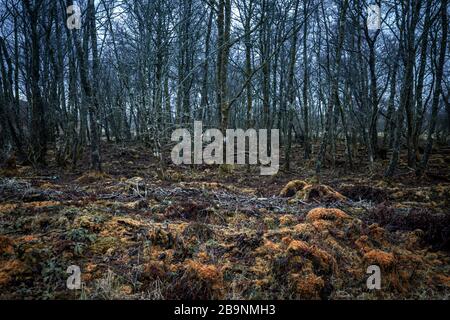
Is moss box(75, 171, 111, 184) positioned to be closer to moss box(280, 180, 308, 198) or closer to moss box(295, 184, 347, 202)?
moss box(280, 180, 308, 198)

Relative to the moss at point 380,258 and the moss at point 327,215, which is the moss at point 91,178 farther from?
the moss at point 380,258

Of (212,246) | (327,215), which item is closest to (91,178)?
(212,246)

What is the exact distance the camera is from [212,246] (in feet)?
11.9

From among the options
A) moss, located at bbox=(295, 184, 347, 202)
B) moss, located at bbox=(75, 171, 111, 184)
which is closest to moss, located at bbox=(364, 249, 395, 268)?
moss, located at bbox=(295, 184, 347, 202)

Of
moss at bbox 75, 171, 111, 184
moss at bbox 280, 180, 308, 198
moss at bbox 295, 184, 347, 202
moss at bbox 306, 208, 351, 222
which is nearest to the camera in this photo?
moss at bbox 306, 208, 351, 222

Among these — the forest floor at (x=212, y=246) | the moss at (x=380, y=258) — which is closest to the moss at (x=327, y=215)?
the forest floor at (x=212, y=246)

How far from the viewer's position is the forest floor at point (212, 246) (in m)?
2.79

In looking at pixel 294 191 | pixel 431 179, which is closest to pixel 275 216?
pixel 294 191

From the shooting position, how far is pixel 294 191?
6527 millimetres

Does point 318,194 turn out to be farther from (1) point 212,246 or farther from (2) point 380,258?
(1) point 212,246

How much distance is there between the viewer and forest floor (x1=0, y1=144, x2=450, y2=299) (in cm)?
279

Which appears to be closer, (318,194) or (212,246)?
(212,246)
